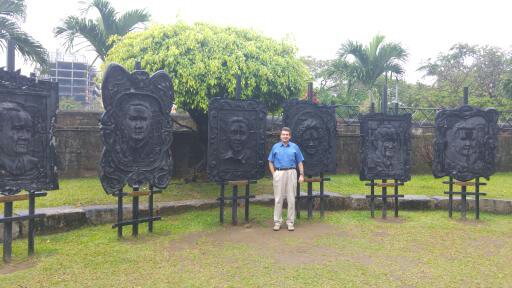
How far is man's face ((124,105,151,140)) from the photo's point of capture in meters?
5.88

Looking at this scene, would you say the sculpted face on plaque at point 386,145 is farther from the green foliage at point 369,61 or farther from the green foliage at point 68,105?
the green foliage at point 68,105

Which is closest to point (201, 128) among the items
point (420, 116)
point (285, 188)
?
point (285, 188)

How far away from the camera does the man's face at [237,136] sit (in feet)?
22.7

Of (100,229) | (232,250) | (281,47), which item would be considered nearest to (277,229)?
(232,250)

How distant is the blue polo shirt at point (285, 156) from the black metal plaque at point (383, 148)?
1.82 metres

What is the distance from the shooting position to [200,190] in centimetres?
906

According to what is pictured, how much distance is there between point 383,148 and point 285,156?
242cm

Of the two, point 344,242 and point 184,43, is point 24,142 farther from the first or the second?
point 344,242

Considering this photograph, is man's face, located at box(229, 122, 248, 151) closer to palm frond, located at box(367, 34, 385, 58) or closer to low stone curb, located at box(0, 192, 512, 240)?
low stone curb, located at box(0, 192, 512, 240)

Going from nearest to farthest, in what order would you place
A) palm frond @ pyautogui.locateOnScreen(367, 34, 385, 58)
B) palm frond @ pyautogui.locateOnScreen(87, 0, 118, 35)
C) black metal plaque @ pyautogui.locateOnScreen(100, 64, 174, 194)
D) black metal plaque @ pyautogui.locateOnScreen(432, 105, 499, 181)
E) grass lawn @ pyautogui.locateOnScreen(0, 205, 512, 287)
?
grass lawn @ pyautogui.locateOnScreen(0, 205, 512, 287), black metal plaque @ pyautogui.locateOnScreen(100, 64, 174, 194), black metal plaque @ pyautogui.locateOnScreen(432, 105, 499, 181), palm frond @ pyautogui.locateOnScreen(87, 0, 118, 35), palm frond @ pyautogui.locateOnScreen(367, 34, 385, 58)

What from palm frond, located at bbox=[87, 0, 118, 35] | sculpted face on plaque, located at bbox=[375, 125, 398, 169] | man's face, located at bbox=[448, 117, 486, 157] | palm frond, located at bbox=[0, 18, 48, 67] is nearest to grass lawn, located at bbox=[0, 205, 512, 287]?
sculpted face on plaque, located at bbox=[375, 125, 398, 169]

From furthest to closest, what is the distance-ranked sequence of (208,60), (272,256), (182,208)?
1. (208,60)
2. (182,208)
3. (272,256)

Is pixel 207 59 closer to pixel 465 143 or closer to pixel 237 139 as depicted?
pixel 237 139

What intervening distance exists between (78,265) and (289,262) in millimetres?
2545
